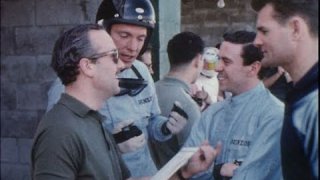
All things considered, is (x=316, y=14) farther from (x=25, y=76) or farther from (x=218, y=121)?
(x=25, y=76)

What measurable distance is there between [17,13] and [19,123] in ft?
3.19

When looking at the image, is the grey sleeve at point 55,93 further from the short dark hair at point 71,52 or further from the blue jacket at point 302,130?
the blue jacket at point 302,130

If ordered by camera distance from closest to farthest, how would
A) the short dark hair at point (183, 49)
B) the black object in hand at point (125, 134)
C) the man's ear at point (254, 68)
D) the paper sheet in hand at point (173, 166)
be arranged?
1. the paper sheet in hand at point (173, 166)
2. the black object in hand at point (125, 134)
3. the man's ear at point (254, 68)
4. the short dark hair at point (183, 49)

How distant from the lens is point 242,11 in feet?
23.1

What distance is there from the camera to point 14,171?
5.40m

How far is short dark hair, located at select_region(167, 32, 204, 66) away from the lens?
4.26m

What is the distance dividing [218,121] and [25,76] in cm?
273

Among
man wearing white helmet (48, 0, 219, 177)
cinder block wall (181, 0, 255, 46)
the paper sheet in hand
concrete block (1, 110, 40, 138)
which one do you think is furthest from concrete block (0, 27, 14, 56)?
the paper sheet in hand

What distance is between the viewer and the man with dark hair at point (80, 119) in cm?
220

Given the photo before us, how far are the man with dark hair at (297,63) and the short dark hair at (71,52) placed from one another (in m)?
0.71

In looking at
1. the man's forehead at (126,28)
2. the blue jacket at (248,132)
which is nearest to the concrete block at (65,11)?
the man's forehead at (126,28)

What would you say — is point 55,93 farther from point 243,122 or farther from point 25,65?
point 25,65

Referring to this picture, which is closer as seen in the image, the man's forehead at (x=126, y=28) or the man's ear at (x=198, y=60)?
the man's forehead at (x=126, y=28)

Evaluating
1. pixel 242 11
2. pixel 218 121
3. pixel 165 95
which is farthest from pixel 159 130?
pixel 242 11
